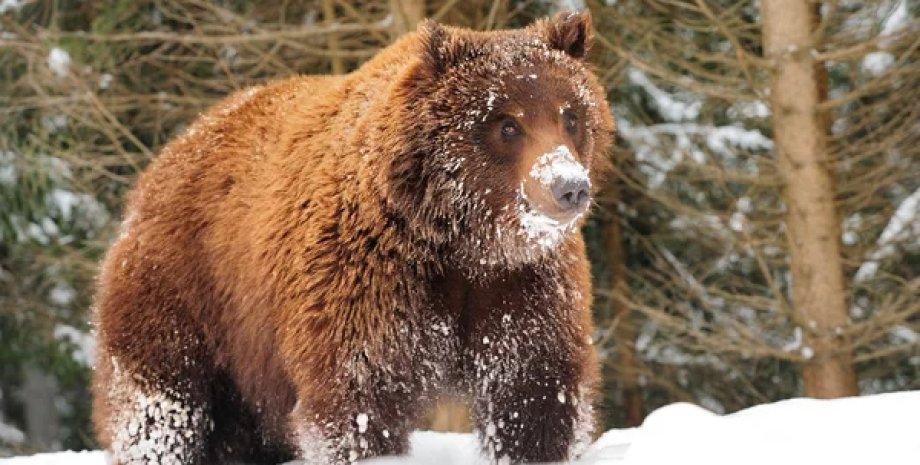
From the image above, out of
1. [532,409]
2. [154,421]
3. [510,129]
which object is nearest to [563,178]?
[510,129]

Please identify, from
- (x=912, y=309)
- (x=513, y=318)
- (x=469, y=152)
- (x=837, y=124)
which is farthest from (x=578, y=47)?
(x=837, y=124)

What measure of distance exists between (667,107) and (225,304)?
25.2 feet

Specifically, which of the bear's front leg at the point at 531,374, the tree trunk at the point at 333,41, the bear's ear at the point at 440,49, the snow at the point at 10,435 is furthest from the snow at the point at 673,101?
the snow at the point at 10,435

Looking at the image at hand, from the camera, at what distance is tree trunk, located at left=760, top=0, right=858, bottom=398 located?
9305 mm

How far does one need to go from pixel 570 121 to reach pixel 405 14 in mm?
5796

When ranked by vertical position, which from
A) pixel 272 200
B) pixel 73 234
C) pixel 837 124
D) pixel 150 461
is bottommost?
pixel 150 461

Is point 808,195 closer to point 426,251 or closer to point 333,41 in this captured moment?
point 333,41

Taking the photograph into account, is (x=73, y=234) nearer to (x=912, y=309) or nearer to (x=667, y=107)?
(x=667, y=107)

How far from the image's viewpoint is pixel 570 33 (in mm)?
4770

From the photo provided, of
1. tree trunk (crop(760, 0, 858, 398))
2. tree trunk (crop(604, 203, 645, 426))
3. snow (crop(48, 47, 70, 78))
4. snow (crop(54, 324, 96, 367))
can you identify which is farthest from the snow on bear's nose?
snow (crop(54, 324, 96, 367))

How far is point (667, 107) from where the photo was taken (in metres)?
12.2

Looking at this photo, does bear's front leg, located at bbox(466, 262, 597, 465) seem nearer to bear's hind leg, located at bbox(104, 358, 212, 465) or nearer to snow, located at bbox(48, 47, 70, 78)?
bear's hind leg, located at bbox(104, 358, 212, 465)

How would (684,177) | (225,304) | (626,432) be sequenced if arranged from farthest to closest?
(684,177), (626,432), (225,304)

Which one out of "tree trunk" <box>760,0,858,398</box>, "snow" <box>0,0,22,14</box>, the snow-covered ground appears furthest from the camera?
"snow" <box>0,0,22,14</box>
